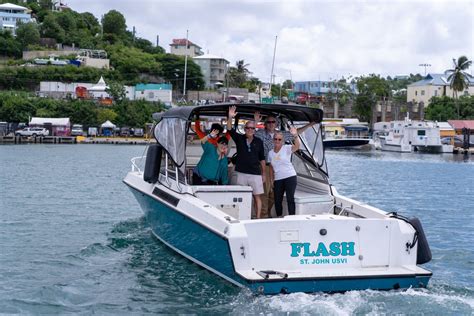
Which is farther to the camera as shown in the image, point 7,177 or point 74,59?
point 74,59

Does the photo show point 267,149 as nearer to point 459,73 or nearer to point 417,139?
point 417,139

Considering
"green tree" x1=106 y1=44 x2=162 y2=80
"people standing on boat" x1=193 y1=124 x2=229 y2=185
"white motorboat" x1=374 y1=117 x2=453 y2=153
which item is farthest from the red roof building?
"people standing on boat" x1=193 y1=124 x2=229 y2=185

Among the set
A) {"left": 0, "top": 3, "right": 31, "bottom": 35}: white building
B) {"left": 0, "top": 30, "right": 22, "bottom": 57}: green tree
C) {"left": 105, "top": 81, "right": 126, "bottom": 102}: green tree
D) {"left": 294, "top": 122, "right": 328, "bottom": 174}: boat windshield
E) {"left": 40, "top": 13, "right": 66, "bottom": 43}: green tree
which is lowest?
{"left": 294, "top": 122, "right": 328, "bottom": 174}: boat windshield

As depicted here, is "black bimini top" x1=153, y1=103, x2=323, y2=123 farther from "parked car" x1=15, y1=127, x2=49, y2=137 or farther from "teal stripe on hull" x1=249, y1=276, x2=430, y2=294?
"parked car" x1=15, y1=127, x2=49, y2=137

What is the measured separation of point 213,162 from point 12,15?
161m

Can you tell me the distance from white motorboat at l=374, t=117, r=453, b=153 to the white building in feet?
344

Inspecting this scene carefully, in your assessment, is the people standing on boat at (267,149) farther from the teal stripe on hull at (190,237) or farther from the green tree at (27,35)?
the green tree at (27,35)

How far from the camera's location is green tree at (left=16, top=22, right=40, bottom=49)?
461ft

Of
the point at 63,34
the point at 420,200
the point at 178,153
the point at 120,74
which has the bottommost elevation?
the point at 420,200

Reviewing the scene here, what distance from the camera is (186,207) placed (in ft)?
38.8

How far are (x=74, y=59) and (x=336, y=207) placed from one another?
119 metres

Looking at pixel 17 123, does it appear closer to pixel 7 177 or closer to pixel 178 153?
pixel 7 177

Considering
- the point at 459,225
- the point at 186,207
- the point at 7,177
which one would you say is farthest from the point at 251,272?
the point at 7,177

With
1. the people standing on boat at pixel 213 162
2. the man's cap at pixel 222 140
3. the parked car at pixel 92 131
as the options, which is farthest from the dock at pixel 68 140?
the man's cap at pixel 222 140
